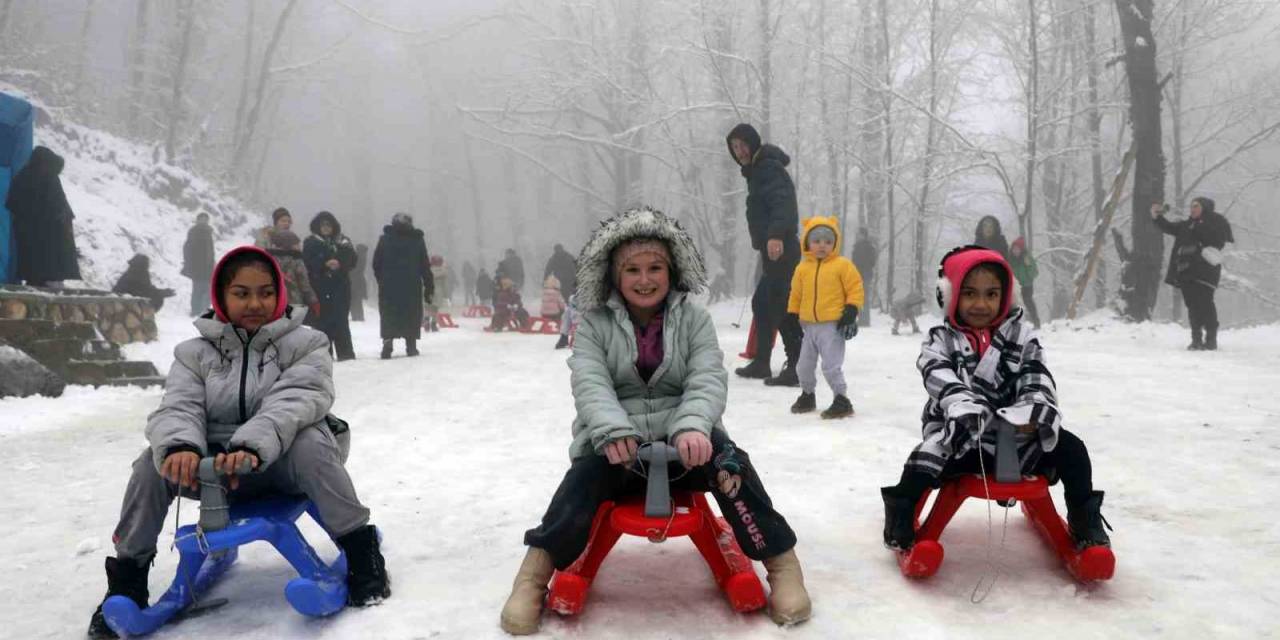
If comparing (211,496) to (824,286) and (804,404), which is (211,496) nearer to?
(824,286)

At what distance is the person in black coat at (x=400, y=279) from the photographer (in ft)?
35.1

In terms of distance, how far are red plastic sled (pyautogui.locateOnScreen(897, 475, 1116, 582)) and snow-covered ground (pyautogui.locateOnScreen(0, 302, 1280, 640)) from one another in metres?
0.07

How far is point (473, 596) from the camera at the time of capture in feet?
8.87

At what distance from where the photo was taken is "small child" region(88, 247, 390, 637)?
2.42 metres

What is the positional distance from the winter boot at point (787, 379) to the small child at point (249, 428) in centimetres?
498

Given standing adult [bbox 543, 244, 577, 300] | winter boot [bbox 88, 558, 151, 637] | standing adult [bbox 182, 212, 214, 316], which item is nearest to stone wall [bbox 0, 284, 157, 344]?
standing adult [bbox 182, 212, 214, 316]

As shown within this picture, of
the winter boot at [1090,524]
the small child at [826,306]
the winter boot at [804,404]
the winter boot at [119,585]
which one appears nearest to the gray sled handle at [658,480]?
the winter boot at [1090,524]

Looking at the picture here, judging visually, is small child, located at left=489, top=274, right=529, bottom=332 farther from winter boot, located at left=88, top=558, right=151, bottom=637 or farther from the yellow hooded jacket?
winter boot, located at left=88, top=558, right=151, bottom=637

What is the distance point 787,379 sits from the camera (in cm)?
727

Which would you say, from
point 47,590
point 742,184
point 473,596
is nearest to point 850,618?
point 473,596

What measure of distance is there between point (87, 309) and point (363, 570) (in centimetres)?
877

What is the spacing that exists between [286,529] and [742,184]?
21.6 metres

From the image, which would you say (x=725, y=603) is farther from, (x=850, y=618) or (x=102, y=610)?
(x=102, y=610)

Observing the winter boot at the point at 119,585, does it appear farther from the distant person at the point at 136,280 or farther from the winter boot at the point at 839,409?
the distant person at the point at 136,280
